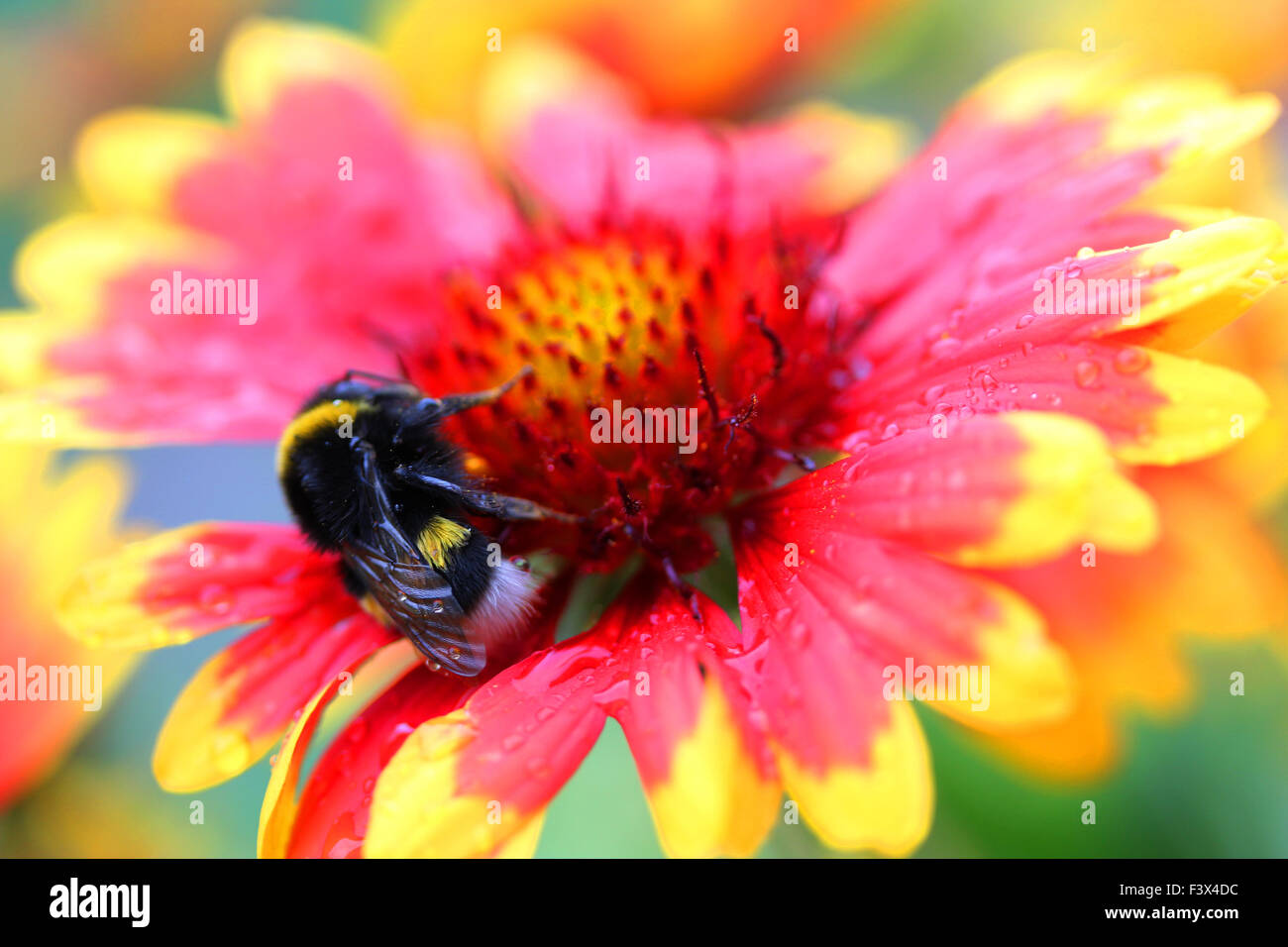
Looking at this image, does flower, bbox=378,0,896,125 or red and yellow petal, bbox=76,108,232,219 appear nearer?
red and yellow petal, bbox=76,108,232,219

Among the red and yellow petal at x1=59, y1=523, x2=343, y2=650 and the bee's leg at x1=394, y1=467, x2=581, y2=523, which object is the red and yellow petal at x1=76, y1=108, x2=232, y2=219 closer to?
the red and yellow petal at x1=59, y1=523, x2=343, y2=650

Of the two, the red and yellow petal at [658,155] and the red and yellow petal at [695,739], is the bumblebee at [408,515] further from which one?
the red and yellow petal at [658,155]

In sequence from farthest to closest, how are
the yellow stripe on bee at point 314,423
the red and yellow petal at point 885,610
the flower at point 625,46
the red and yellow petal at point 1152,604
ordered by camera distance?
the flower at point 625,46 → the red and yellow petal at point 1152,604 → the yellow stripe on bee at point 314,423 → the red and yellow petal at point 885,610

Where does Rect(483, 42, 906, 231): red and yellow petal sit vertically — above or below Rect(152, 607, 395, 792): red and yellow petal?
above

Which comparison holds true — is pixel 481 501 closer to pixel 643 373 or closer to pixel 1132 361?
pixel 643 373

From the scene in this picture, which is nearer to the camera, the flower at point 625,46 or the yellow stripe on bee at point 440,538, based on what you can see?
the yellow stripe on bee at point 440,538

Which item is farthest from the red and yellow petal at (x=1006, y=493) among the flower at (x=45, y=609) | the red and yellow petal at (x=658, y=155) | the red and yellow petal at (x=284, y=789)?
the flower at (x=45, y=609)

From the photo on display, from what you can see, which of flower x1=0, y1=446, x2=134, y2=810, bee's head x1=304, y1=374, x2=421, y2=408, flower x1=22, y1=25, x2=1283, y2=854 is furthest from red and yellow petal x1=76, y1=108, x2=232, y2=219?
bee's head x1=304, y1=374, x2=421, y2=408

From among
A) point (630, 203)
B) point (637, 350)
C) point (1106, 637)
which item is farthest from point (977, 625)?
point (630, 203)
